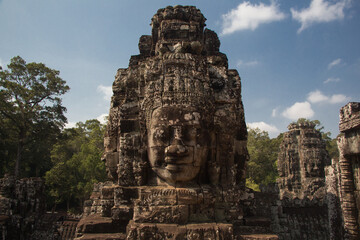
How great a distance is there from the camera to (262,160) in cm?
A: 2789

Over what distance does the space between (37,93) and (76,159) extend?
5881mm

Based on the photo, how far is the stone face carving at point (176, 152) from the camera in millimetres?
3223

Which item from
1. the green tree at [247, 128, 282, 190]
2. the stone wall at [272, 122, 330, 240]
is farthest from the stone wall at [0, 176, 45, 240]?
the green tree at [247, 128, 282, 190]

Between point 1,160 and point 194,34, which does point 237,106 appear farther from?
point 1,160

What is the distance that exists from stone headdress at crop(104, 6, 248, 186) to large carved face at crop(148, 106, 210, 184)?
17cm

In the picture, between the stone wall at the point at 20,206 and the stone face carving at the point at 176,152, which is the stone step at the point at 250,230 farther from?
the stone wall at the point at 20,206

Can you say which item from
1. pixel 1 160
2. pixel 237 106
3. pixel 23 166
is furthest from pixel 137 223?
pixel 23 166

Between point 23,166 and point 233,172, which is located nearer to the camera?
point 233,172

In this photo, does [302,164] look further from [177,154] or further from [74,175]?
[74,175]

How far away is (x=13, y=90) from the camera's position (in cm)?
1680

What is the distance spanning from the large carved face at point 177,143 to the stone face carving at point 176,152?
0.01 meters

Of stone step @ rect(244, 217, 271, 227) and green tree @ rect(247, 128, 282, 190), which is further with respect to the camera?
green tree @ rect(247, 128, 282, 190)

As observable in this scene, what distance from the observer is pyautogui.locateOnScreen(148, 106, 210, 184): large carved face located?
3.42m

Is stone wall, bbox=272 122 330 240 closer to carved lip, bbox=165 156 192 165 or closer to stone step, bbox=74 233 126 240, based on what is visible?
carved lip, bbox=165 156 192 165
